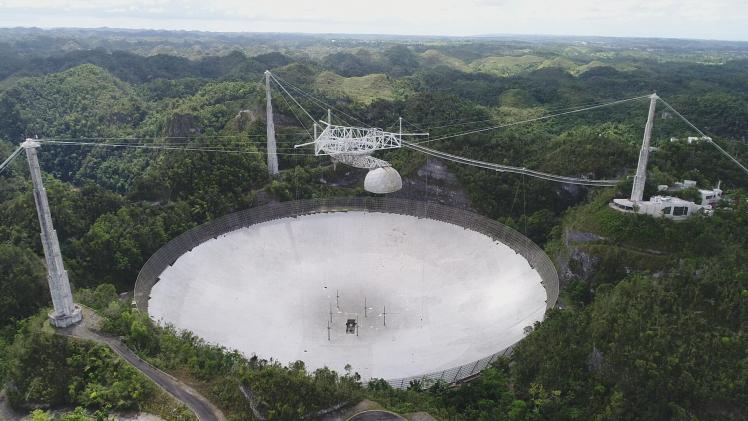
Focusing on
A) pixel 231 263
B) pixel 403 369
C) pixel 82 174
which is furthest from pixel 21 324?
pixel 82 174

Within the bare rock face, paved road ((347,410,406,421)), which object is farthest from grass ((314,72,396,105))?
paved road ((347,410,406,421))

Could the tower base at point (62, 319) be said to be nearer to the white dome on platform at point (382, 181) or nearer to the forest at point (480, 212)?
the forest at point (480, 212)

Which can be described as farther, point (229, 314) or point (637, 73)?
point (637, 73)

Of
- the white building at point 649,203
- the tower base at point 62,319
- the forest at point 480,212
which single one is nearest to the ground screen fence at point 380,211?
the forest at point 480,212

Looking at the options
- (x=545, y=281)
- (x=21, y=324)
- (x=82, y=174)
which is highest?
(x=545, y=281)

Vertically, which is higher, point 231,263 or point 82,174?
point 231,263

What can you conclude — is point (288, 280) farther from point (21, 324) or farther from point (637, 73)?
point (637, 73)

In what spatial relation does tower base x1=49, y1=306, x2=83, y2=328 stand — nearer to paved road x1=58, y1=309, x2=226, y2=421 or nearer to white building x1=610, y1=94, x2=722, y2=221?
paved road x1=58, y1=309, x2=226, y2=421
